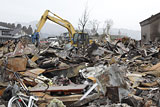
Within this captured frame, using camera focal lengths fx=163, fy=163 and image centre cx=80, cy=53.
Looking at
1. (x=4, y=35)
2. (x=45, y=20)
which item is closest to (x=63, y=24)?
(x=45, y=20)

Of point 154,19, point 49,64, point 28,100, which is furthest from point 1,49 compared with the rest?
point 154,19

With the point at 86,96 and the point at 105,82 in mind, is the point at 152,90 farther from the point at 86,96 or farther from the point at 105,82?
the point at 86,96

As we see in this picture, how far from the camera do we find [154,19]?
51.9 feet

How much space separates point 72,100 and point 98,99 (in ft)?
1.89

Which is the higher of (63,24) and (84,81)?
(63,24)

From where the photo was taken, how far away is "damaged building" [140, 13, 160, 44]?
49.8 feet

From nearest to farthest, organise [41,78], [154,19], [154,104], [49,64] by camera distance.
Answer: [154,104] → [41,78] → [49,64] → [154,19]

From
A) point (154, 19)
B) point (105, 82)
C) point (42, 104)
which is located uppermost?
point (154, 19)

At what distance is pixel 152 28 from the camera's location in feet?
54.5

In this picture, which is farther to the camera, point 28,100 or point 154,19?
point 154,19

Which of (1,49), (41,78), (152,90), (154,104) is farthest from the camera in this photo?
(1,49)

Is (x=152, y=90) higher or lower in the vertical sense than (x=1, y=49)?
lower

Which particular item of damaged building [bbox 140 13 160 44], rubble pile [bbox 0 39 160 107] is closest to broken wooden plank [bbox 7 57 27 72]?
rubble pile [bbox 0 39 160 107]

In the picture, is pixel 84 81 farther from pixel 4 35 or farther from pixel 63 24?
pixel 4 35
